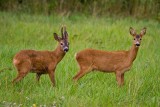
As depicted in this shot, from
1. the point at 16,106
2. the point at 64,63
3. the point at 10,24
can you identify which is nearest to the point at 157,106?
the point at 16,106

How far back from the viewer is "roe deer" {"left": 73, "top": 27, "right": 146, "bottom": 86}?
388 inches

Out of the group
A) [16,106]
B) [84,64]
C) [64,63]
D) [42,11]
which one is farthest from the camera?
[42,11]

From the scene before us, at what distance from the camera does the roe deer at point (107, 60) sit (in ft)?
32.4

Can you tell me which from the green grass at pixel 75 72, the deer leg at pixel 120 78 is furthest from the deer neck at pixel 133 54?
the deer leg at pixel 120 78

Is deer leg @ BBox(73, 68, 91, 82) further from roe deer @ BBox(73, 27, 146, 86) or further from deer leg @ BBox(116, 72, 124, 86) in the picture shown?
deer leg @ BBox(116, 72, 124, 86)

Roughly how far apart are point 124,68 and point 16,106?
3381 millimetres

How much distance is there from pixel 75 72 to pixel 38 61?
1203 mm

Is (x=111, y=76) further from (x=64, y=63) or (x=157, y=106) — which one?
(x=157, y=106)

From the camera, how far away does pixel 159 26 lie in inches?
718

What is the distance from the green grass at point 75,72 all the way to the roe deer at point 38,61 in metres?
0.21

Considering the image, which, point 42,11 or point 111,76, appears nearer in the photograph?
point 111,76

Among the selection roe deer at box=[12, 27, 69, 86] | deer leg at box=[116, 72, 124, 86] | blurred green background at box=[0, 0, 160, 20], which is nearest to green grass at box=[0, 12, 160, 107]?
deer leg at box=[116, 72, 124, 86]

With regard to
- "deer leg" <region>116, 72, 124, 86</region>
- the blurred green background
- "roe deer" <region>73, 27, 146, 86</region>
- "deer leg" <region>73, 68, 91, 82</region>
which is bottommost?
"deer leg" <region>116, 72, 124, 86</region>

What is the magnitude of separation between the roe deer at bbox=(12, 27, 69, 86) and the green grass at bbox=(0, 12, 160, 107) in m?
0.21
